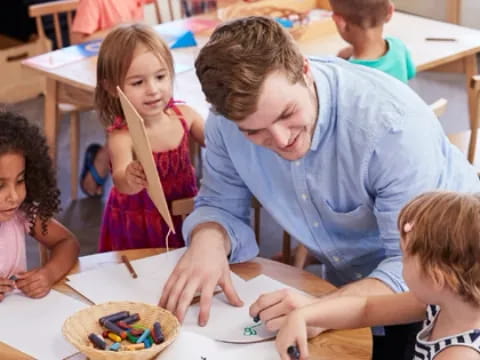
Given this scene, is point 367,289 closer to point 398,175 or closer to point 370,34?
point 398,175

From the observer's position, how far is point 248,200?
197 centimetres

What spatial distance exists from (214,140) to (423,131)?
0.48 meters

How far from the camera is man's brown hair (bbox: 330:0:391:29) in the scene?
2.90 metres

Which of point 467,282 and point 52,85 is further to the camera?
point 52,85

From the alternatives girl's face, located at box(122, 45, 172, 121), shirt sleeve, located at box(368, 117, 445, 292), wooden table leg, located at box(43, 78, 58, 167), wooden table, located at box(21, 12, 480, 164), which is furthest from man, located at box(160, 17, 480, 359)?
wooden table leg, located at box(43, 78, 58, 167)

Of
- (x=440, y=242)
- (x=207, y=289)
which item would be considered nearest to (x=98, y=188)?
(x=207, y=289)

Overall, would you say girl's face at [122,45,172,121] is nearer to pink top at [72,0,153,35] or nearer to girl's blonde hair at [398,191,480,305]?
girl's blonde hair at [398,191,480,305]

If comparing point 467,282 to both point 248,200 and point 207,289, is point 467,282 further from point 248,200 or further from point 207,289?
point 248,200

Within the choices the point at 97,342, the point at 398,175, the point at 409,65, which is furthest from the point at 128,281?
the point at 409,65

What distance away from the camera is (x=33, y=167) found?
1.93m

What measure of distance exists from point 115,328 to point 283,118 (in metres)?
0.49

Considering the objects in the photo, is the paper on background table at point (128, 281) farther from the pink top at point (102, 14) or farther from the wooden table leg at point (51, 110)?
the pink top at point (102, 14)

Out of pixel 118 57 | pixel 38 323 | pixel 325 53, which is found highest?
pixel 118 57

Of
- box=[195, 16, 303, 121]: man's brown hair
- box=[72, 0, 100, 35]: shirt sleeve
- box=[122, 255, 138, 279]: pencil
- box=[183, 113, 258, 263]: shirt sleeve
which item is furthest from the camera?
box=[72, 0, 100, 35]: shirt sleeve
